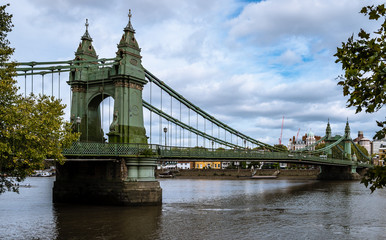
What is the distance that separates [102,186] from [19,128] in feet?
61.4

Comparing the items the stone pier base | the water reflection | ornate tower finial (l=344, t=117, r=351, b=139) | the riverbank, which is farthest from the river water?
the riverbank

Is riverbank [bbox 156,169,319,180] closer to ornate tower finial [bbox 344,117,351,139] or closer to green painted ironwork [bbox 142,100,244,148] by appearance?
ornate tower finial [bbox 344,117,351,139]

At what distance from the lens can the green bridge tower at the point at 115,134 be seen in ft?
121

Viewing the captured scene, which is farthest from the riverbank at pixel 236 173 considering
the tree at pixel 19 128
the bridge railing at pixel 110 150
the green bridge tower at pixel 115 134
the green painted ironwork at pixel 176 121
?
the tree at pixel 19 128

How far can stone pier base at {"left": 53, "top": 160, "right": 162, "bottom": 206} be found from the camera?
3662 centimetres

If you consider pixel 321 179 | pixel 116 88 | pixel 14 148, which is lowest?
pixel 321 179

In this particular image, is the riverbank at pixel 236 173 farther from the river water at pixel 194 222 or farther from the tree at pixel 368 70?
the tree at pixel 368 70

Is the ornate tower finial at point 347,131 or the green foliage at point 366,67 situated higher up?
the ornate tower finial at point 347,131

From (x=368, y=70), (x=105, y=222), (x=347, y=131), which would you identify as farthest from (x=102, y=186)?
(x=347, y=131)

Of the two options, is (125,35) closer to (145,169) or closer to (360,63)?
(145,169)

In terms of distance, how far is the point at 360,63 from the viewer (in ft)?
32.9

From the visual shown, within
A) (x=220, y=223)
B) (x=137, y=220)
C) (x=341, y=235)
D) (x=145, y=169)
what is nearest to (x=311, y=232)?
(x=341, y=235)

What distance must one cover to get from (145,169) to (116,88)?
7984mm

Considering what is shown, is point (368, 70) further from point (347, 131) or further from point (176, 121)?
point (347, 131)
